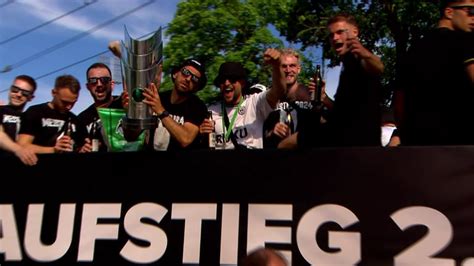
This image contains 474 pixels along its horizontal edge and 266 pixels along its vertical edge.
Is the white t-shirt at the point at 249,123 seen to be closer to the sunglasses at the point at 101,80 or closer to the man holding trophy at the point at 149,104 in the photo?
the man holding trophy at the point at 149,104

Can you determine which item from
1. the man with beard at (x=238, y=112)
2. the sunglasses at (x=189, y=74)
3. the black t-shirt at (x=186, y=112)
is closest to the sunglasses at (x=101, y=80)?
the black t-shirt at (x=186, y=112)

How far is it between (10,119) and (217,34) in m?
11.6

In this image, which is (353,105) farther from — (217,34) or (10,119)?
(217,34)

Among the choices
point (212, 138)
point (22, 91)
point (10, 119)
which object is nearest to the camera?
point (212, 138)

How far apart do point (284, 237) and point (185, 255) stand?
1.91 feet

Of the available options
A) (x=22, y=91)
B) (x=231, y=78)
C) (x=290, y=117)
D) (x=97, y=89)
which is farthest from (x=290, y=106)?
(x=22, y=91)

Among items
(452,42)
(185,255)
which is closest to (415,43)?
(452,42)

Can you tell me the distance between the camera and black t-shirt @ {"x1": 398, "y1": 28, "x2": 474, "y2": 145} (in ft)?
10.6

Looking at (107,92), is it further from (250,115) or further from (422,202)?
(422,202)

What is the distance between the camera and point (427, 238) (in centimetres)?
311

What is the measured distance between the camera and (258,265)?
2.19 meters

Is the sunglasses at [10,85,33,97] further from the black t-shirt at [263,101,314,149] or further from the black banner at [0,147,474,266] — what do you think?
the black t-shirt at [263,101,314,149]

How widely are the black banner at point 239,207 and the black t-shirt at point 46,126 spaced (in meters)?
0.40

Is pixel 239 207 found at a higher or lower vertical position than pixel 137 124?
lower
